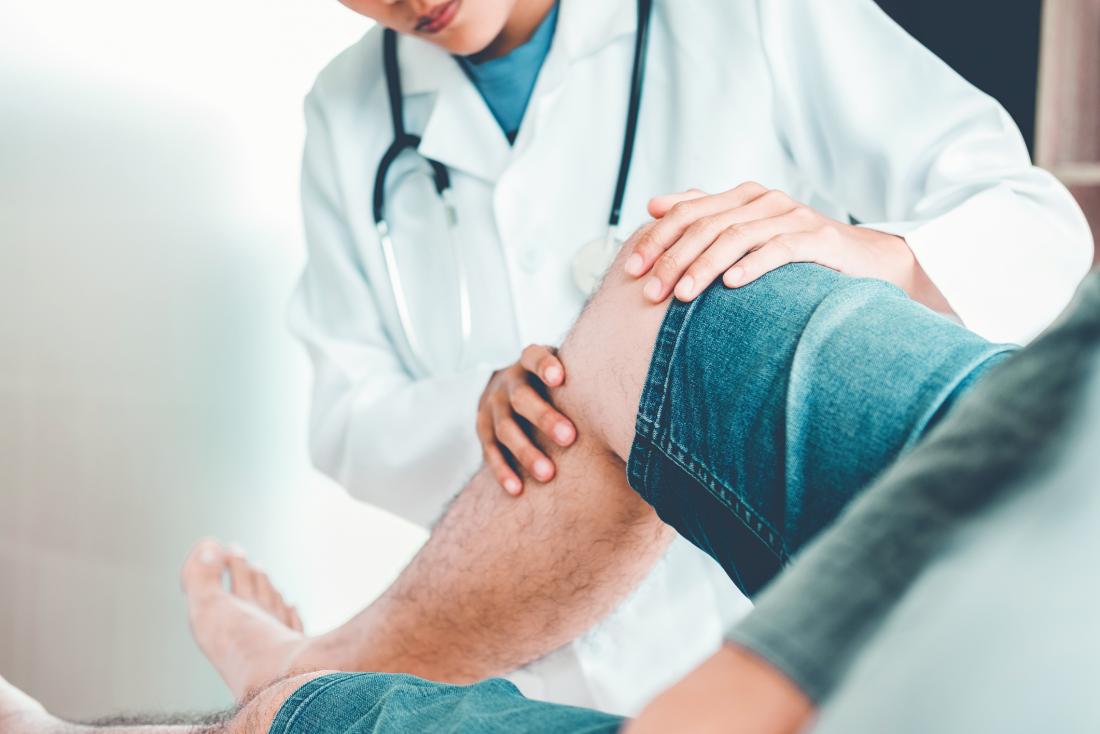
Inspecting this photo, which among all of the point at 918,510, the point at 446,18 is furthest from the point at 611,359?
the point at 446,18

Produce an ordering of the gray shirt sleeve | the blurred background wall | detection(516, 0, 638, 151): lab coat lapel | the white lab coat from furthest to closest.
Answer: the blurred background wall, detection(516, 0, 638, 151): lab coat lapel, the white lab coat, the gray shirt sleeve

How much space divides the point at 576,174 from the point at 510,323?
154mm

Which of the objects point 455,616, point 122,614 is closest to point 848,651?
point 455,616

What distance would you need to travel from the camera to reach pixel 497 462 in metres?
0.67

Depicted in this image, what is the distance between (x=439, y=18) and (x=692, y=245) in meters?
0.42

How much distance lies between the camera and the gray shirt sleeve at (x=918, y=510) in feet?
0.74

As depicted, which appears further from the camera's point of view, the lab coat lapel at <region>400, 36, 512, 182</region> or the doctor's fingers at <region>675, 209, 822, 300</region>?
the lab coat lapel at <region>400, 36, 512, 182</region>

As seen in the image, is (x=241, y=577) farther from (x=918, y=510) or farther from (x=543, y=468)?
(x=918, y=510)

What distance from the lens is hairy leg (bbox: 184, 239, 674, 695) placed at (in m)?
0.57

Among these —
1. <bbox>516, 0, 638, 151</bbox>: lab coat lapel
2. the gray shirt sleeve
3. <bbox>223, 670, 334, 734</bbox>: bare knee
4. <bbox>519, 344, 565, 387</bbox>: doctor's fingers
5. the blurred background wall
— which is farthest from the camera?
the blurred background wall

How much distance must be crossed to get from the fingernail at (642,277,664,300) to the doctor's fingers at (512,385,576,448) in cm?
11

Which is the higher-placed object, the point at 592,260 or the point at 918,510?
the point at 918,510

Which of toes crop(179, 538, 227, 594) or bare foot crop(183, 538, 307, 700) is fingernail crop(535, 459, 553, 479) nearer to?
bare foot crop(183, 538, 307, 700)

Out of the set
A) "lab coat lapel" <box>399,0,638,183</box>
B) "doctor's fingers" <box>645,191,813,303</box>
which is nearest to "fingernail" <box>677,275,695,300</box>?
"doctor's fingers" <box>645,191,813,303</box>
